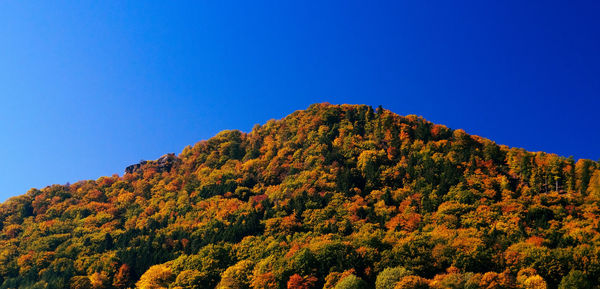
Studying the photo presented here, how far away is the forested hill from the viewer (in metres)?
73.9

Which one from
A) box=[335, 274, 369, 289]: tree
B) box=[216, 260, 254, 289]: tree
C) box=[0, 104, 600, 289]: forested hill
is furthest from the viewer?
box=[216, 260, 254, 289]: tree

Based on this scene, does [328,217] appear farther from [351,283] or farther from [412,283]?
[412,283]

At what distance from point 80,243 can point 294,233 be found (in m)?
→ 54.0

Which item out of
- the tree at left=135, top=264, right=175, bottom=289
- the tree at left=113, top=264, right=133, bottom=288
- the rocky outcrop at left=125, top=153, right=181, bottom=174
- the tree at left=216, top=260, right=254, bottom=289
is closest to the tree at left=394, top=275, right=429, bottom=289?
the tree at left=216, top=260, right=254, bottom=289

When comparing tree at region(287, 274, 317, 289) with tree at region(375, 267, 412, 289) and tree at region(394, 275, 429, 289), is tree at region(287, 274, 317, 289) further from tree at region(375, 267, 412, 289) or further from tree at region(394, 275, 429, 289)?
tree at region(394, 275, 429, 289)

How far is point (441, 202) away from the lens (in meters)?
94.2

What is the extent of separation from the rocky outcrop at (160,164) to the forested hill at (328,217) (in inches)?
200

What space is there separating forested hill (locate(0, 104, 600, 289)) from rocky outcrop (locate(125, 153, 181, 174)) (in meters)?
5.07

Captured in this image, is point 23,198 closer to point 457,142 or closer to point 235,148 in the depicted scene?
point 235,148

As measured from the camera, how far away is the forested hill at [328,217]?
73875mm

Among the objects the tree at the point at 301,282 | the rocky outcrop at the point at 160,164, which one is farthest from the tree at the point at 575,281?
the rocky outcrop at the point at 160,164

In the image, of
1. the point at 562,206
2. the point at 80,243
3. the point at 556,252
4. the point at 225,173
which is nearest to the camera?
the point at 556,252

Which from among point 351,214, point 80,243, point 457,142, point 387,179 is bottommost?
point 80,243

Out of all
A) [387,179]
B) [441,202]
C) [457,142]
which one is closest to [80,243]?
[387,179]
